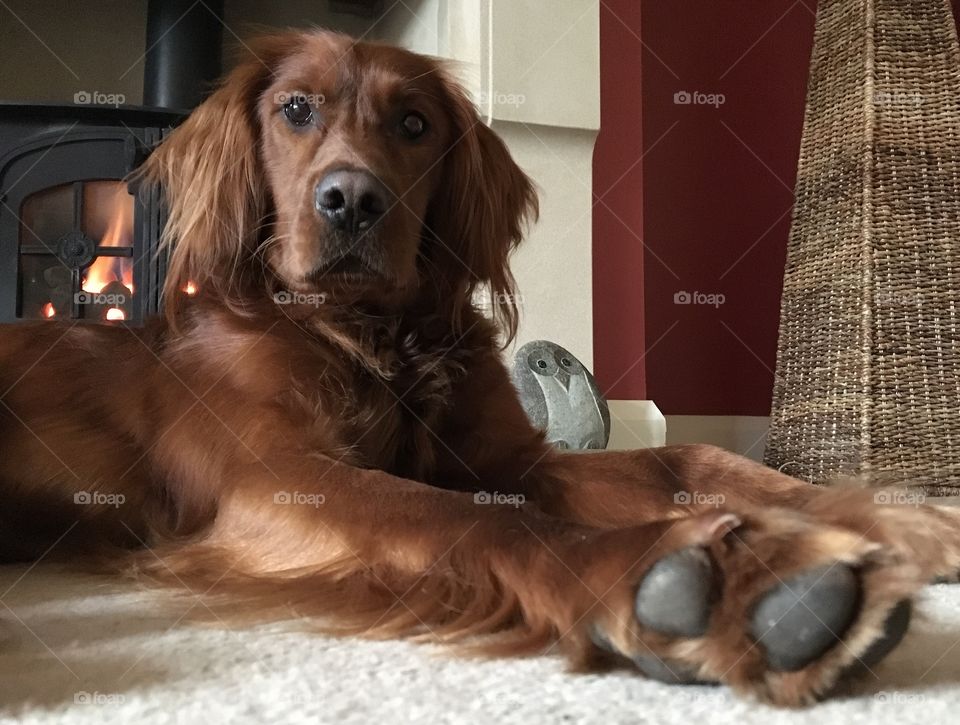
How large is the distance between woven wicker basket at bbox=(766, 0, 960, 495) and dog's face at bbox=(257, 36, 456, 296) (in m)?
1.53

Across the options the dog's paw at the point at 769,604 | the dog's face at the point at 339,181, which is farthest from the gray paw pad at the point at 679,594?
the dog's face at the point at 339,181

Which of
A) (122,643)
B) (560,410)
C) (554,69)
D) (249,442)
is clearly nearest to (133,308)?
(560,410)

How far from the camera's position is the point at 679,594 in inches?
25.0

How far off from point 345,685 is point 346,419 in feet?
2.01

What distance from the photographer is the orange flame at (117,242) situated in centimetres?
290

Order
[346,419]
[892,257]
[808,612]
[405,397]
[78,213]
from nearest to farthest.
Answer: [808,612] < [346,419] < [405,397] < [892,257] < [78,213]

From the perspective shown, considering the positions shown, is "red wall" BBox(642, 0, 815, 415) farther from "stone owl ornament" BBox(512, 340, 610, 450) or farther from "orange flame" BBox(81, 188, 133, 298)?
"orange flame" BBox(81, 188, 133, 298)

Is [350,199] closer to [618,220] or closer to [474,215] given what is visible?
[474,215]

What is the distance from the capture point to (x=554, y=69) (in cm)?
295

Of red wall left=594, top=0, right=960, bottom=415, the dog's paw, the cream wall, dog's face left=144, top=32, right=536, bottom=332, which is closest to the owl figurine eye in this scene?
the cream wall

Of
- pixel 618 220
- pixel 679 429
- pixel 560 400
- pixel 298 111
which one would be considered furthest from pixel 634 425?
pixel 298 111

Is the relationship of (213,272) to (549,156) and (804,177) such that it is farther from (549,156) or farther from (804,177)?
(804,177)

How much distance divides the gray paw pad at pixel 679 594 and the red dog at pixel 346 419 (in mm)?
22

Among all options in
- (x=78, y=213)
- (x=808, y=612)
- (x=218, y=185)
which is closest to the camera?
(x=808, y=612)
